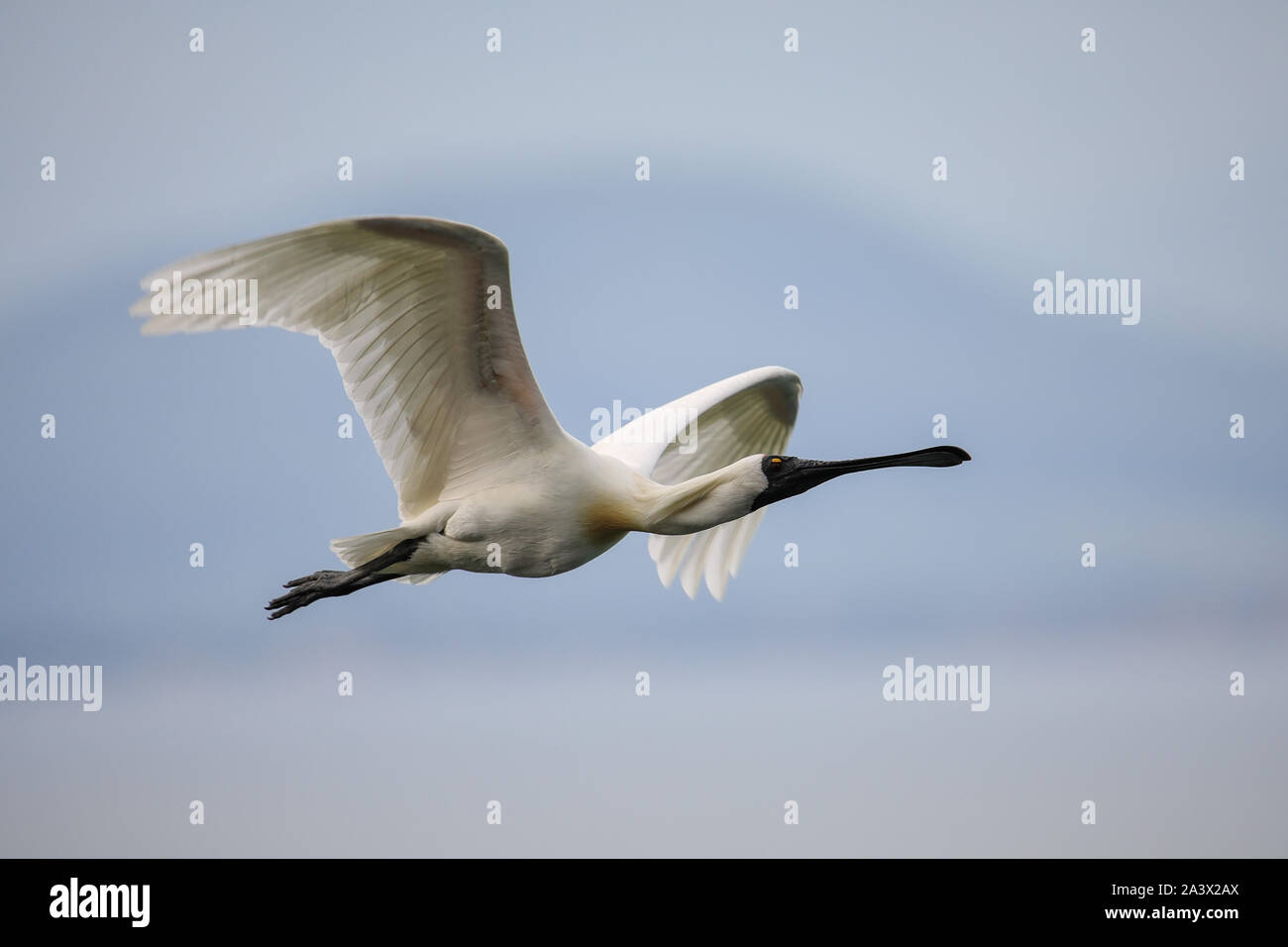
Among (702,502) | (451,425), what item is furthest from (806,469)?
(451,425)

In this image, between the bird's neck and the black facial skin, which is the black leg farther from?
the black facial skin

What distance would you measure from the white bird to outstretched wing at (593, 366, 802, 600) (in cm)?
199

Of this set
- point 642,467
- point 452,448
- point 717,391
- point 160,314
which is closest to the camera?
point 160,314

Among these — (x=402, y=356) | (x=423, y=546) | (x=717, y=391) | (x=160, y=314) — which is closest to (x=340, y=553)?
(x=423, y=546)

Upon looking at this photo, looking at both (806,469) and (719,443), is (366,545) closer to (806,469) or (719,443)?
(806,469)

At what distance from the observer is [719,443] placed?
1201cm

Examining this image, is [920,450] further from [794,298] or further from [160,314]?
[160,314]

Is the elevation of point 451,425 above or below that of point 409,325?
below

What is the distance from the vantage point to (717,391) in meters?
11.5

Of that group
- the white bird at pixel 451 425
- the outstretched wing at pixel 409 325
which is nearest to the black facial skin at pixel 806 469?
the white bird at pixel 451 425

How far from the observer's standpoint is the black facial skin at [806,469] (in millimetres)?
9008

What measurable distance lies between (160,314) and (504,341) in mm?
1997

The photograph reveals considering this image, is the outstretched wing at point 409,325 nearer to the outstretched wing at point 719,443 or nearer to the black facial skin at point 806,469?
the black facial skin at point 806,469

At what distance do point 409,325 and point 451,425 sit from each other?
793 mm
